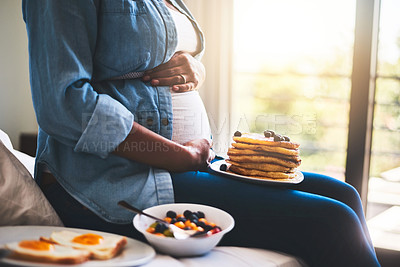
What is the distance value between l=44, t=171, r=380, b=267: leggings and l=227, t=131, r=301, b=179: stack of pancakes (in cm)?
8

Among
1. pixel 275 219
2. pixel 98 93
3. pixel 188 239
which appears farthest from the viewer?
pixel 98 93

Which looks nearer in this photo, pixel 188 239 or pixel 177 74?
pixel 188 239

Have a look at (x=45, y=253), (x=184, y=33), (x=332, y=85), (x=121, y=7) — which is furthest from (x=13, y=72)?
(x=332, y=85)

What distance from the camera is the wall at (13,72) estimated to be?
2.29 metres

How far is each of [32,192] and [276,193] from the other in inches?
23.1

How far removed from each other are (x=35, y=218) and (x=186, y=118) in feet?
1.53

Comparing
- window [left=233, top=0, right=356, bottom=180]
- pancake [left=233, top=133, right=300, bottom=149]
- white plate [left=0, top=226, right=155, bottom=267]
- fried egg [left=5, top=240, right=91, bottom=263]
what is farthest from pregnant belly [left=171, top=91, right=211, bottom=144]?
window [left=233, top=0, right=356, bottom=180]

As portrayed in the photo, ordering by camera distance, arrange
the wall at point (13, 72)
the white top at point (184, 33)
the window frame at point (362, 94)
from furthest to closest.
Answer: the wall at point (13, 72)
the window frame at point (362, 94)
the white top at point (184, 33)

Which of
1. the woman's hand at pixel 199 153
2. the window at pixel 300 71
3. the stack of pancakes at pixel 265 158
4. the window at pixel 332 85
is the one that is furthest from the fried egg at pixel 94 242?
the window at pixel 300 71

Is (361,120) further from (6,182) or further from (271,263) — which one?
(6,182)

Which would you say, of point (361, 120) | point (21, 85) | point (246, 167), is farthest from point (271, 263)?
point (21, 85)

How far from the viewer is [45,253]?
74 centimetres

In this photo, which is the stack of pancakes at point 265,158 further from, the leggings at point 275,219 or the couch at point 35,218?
the couch at point 35,218

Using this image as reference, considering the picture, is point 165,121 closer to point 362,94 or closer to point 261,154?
point 261,154
